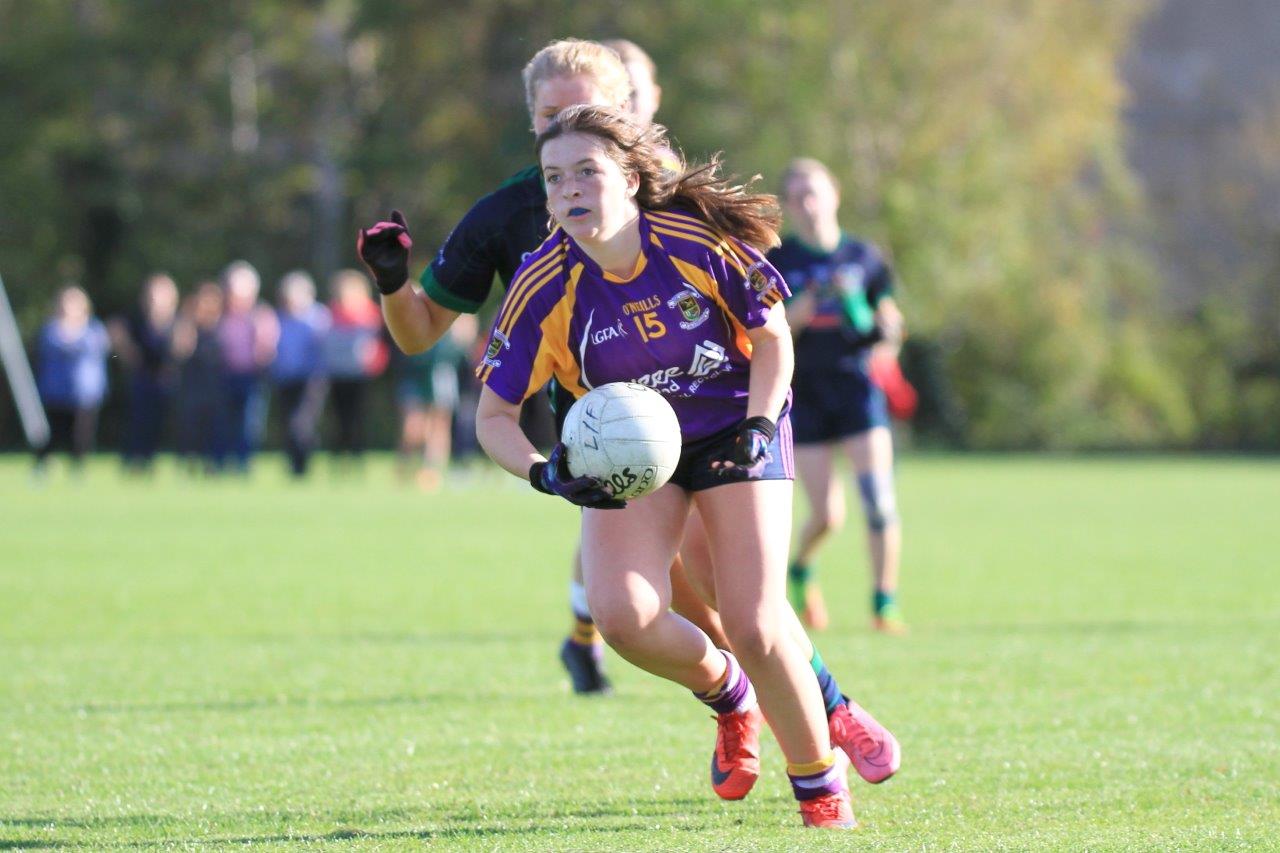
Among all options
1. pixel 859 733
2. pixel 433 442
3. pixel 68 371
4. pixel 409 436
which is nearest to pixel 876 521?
pixel 859 733

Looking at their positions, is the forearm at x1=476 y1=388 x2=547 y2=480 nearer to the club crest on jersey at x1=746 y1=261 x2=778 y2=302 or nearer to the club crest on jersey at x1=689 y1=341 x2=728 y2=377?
the club crest on jersey at x1=689 y1=341 x2=728 y2=377

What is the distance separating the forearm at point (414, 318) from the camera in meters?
5.41

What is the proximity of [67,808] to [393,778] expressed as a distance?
0.92m

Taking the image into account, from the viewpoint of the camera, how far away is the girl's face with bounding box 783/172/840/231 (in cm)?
858

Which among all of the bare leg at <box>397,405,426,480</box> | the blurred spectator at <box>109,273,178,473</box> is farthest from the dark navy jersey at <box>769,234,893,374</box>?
the blurred spectator at <box>109,273,178,473</box>

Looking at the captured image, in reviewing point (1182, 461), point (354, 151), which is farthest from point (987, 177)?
point (354, 151)

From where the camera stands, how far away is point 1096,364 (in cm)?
3666

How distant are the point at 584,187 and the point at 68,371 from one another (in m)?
→ 18.1

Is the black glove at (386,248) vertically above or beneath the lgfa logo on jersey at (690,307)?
above

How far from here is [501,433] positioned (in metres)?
4.77

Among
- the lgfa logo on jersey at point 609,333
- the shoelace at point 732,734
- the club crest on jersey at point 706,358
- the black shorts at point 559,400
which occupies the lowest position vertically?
the shoelace at point 732,734

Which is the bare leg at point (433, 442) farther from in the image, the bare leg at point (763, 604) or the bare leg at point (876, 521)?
the bare leg at point (763, 604)

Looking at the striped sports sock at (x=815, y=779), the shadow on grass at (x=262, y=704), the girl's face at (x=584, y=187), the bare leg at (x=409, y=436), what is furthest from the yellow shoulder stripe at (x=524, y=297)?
the bare leg at (x=409, y=436)

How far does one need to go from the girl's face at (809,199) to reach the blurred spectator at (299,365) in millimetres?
13133
